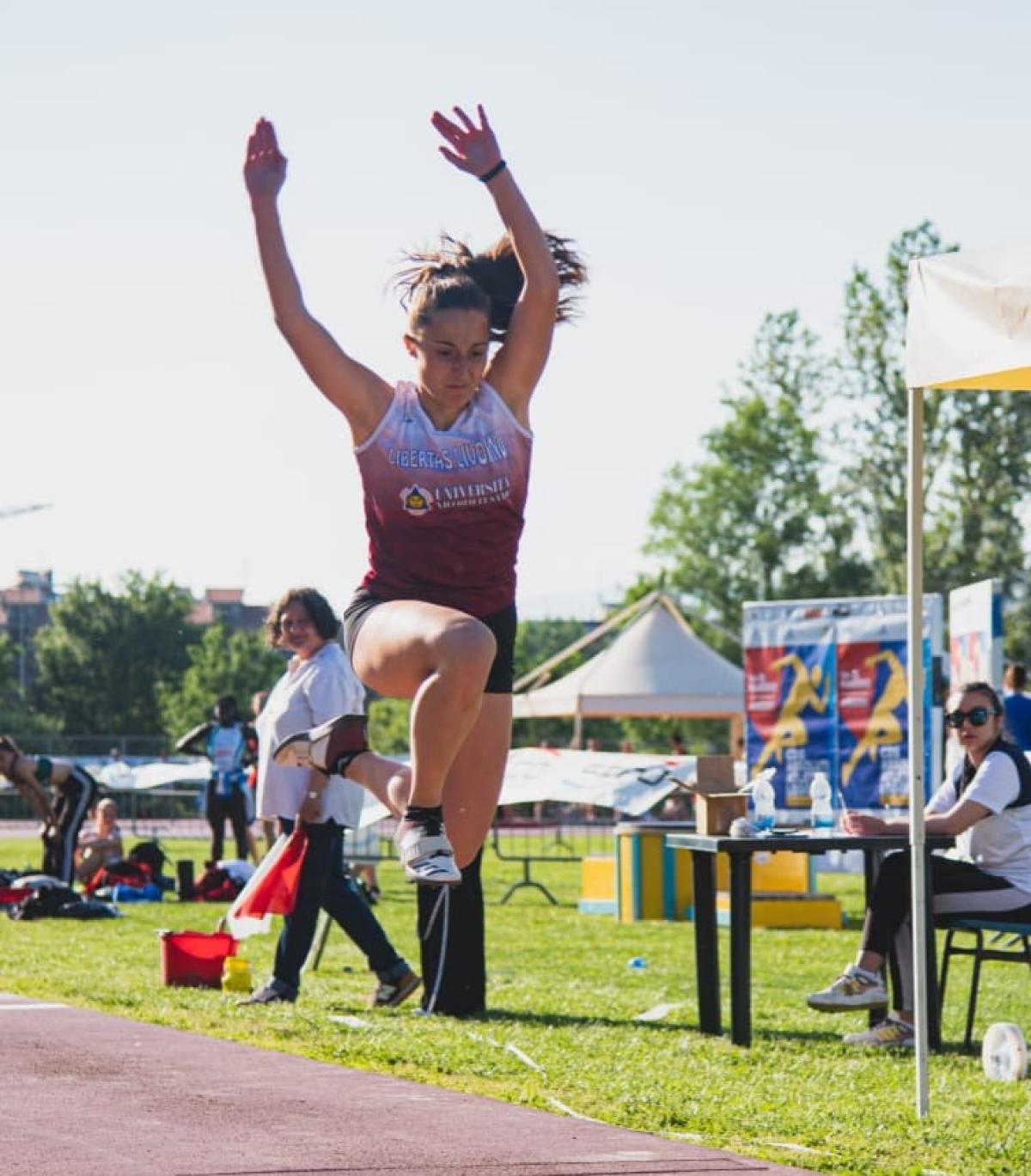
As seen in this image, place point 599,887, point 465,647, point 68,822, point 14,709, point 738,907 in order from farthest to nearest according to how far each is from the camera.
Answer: point 14,709 < point 68,822 < point 599,887 < point 738,907 < point 465,647

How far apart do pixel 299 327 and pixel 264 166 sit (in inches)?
19.2

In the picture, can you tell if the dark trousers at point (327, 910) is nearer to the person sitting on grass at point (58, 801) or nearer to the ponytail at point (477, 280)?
the ponytail at point (477, 280)

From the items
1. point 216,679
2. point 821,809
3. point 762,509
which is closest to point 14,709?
point 216,679

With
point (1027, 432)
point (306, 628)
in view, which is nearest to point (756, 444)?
→ point (1027, 432)

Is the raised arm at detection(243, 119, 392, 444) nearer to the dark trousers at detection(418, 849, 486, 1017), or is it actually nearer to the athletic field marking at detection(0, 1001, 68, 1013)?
the dark trousers at detection(418, 849, 486, 1017)

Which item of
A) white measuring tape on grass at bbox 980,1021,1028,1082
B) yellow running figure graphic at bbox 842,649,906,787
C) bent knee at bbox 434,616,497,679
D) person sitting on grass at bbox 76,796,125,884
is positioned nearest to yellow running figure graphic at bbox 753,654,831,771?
yellow running figure graphic at bbox 842,649,906,787

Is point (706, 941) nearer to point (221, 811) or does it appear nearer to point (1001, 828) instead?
point (1001, 828)

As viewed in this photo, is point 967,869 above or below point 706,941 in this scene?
above

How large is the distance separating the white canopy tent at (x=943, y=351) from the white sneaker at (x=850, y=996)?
1.99 metres

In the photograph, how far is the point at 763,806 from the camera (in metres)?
9.85

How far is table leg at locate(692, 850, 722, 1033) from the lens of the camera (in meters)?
9.41

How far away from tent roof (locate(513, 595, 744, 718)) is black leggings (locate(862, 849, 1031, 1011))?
2136 centimetres

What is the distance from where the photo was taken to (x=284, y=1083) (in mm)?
7078

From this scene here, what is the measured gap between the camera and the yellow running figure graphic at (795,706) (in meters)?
20.6
